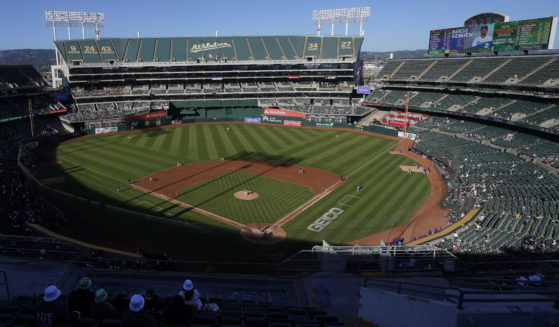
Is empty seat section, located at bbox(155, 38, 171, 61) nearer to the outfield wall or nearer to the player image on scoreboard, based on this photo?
the outfield wall

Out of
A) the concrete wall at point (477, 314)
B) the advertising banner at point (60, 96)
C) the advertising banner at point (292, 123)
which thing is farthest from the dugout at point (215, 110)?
the concrete wall at point (477, 314)

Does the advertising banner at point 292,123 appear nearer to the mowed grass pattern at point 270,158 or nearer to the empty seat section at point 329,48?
the mowed grass pattern at point 270,158

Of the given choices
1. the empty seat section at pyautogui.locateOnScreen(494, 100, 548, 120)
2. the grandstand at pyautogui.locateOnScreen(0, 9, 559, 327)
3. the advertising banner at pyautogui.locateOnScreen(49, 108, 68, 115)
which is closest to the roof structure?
the grandstand at pyautogui.locateOnScreen(0, 9, 559, 327)

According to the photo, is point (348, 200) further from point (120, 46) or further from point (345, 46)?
point (120, 46)

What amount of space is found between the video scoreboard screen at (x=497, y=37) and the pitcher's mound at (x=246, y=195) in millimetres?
52095

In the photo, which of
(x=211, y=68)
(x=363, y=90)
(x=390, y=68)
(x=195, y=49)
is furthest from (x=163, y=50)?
(x=390, y=68)

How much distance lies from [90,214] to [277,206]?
15969mm

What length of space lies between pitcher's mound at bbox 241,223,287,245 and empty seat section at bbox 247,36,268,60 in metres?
62.5

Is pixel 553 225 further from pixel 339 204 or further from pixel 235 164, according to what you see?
pixel 235 164

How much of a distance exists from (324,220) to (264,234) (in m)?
5.54

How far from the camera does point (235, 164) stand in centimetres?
4575

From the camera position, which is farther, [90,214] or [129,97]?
[129,97]

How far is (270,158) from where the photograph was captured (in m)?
48.9

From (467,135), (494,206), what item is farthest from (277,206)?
(467,135)
